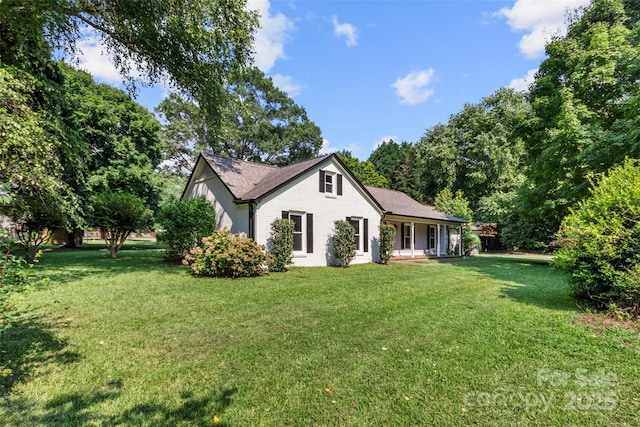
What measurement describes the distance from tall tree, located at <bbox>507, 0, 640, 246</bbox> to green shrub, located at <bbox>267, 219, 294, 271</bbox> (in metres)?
11.7

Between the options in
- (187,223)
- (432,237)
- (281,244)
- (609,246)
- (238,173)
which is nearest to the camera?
(609,246)

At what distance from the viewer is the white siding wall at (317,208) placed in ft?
42.0

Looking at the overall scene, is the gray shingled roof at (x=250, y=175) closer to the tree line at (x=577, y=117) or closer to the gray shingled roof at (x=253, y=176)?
the gray shingled roof at (x=253, y=176)

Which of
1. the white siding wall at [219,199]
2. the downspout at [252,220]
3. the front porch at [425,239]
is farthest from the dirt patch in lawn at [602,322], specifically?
the front porch at [425,239]

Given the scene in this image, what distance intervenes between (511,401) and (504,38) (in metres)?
11.5

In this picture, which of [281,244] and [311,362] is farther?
[281,244]

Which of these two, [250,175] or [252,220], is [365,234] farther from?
[250,175]

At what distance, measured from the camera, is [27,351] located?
405cm

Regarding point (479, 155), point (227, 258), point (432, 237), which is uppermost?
point (479, 155)

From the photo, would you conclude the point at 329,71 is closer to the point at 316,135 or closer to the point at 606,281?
the point at 606,281

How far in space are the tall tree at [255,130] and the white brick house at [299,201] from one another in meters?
16.5

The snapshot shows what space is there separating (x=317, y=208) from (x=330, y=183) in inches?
62.8

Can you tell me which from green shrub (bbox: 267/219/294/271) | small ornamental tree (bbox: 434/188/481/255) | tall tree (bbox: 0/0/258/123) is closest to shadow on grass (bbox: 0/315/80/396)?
tall tree (bbox: 0/0/258/123)

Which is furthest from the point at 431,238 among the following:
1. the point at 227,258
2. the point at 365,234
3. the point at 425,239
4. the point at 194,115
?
the point at 194,115
